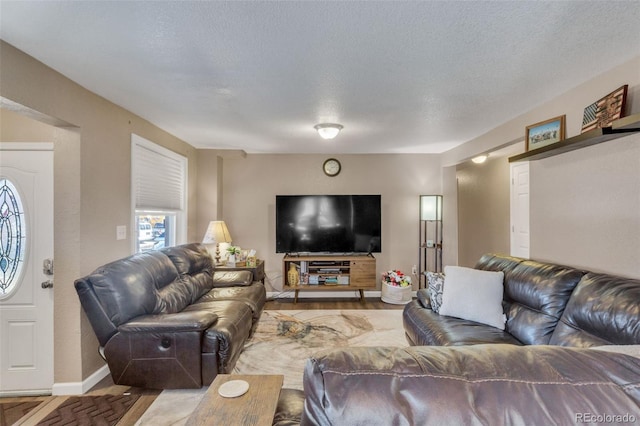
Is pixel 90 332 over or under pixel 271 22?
under

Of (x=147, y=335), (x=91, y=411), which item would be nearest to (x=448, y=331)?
(x=147, y=335)

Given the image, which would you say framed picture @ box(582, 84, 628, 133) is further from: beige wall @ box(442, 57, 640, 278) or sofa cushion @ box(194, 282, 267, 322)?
sofa cushion @ box(194, 282, 267, 322)

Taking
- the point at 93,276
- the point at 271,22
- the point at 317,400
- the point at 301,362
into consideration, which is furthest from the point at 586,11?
the point at 93,276

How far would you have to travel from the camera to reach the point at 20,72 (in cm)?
180

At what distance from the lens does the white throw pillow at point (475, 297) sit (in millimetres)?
2385

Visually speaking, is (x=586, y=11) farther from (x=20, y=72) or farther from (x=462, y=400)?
(x=20, y=72)

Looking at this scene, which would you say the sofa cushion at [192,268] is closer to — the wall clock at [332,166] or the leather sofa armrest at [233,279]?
the leather sofa armrest at [233,279]

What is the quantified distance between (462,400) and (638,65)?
8.22 ft

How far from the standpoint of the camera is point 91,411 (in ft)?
6.79

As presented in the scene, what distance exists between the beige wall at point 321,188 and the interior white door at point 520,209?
51.5 inches

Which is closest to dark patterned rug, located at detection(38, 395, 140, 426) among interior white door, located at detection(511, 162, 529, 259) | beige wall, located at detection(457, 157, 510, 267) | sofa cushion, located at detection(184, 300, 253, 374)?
sofa cushion, located at detection(184, 300, 253, 374)

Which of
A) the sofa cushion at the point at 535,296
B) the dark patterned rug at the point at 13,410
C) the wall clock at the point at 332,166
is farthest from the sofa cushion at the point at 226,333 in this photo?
the wall clock at the point at 332,166

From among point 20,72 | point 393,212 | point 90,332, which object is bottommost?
A: point 90,332

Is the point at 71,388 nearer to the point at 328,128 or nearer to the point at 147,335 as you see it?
the point at 147,335
